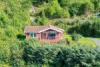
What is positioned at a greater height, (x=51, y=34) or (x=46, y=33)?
(x=46, y=33)

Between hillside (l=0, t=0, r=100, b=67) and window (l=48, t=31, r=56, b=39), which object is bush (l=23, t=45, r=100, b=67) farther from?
window (l=48, t=31, r=56, b=39)

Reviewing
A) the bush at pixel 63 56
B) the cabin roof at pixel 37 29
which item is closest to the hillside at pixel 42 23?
the bush at pixel 63 56

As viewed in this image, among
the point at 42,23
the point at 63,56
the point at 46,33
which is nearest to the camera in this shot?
the point at 63,56

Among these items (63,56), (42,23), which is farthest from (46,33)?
(63,56)

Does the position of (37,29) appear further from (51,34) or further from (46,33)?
(51,34)

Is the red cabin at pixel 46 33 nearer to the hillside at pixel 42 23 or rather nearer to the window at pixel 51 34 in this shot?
the window at pixel 51 34

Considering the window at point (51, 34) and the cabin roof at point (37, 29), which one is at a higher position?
the cabin roof at point (37, 29)

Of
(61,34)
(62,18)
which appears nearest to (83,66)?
(61,34)

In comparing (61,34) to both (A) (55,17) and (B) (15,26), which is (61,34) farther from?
(A) (55,17)

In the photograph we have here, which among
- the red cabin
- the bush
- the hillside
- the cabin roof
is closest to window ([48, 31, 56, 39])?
the red cabin
